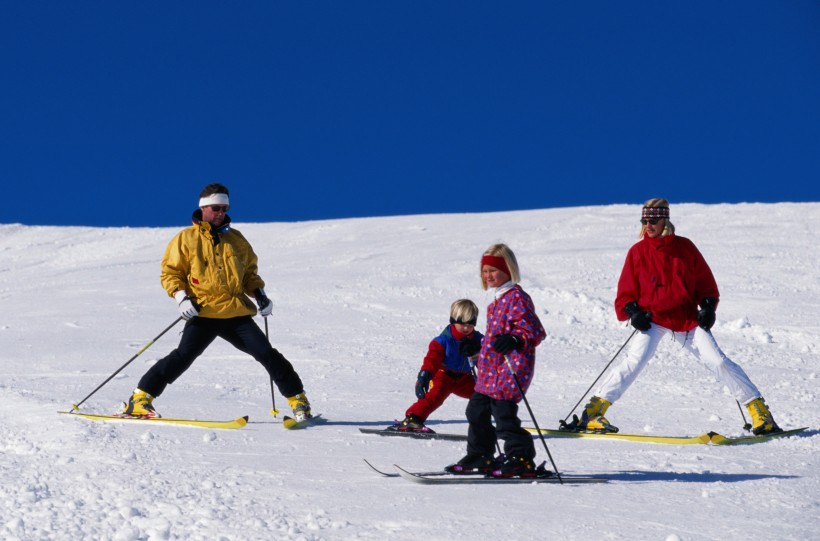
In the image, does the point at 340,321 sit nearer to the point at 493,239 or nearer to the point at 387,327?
the point at 387,327

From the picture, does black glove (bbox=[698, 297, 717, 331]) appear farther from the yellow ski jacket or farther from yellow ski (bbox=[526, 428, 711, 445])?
the yellow ski jacket

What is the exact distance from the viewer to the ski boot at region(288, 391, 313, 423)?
6656 millimetres

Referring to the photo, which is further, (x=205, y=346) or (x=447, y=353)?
(x=205, y=346)

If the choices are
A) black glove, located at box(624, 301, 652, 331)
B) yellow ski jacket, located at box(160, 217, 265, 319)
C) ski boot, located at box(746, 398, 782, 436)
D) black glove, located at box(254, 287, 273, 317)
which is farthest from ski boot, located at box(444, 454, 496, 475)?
ski boot, located at box(746, 398, 782, 436)

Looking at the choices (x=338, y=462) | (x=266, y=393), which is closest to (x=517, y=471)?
(x=338, y=462)

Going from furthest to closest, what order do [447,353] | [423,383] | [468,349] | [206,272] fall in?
[206,272], [447,353], [423,383], [468,349]

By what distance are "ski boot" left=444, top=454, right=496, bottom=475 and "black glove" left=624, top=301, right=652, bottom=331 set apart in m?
2.02

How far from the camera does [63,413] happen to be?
6.40 meters

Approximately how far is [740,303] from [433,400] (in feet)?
27.9

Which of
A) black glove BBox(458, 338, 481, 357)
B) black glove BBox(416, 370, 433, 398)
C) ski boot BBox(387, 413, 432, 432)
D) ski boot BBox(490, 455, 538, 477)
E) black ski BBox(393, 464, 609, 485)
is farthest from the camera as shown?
ski boot BBox(387, 413, 432, 432)

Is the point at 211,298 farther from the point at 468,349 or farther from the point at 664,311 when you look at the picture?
the point at 664,311

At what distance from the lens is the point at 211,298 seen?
6.60 metres

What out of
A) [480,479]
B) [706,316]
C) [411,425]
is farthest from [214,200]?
[706,316]

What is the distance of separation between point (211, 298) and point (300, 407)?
977 mm
